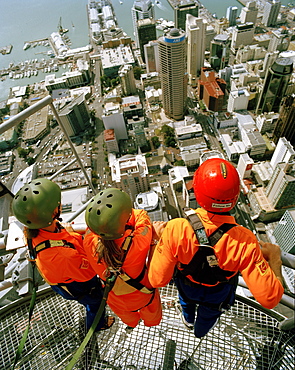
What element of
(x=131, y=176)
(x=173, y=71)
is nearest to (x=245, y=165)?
(x=131, y=176)

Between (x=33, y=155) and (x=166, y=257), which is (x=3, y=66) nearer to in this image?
(x=33, y=155)

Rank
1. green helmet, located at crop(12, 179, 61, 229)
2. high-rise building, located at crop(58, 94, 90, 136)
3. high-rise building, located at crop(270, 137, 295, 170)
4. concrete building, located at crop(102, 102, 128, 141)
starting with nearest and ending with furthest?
green helmet, located at crop(12, 179, 61, 229) < high-rise building, located at crop(270, 137, 295, 170) < concrete building, located at crop(102, 102, 128, 141) < high-rise building, located at crop(58, 94, 90, 136)

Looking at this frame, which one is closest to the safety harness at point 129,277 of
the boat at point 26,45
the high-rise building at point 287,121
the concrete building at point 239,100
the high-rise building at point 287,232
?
the high-rise building at point 287,232

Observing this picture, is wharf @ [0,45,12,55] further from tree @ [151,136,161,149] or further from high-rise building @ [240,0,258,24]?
high-rise building @ [240,0,258,24]

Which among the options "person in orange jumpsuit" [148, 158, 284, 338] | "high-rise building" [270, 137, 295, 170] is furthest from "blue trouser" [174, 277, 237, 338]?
"high-rise building" [270, 137, 295, 170]

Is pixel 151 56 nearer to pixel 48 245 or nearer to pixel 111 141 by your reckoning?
pixel 111 141

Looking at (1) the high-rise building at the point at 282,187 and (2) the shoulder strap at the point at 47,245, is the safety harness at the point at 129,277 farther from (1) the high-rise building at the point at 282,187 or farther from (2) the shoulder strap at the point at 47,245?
(1) the high-rise building at the point at 282,187
